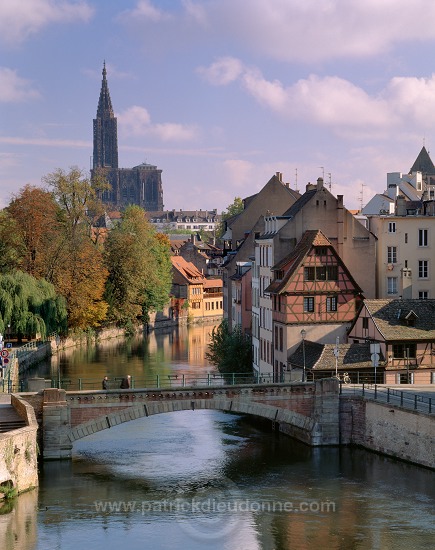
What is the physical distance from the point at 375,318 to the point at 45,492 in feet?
65.8

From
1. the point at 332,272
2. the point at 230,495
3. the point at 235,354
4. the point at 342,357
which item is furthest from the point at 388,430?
the point at 235,354

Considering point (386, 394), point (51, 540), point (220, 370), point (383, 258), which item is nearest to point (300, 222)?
point (383, 258)

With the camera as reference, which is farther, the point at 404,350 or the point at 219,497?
the point at 404,350

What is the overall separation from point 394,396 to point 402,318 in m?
7.81

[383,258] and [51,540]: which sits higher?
[383,258]

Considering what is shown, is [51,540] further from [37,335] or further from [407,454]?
[37,335]

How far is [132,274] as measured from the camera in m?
107

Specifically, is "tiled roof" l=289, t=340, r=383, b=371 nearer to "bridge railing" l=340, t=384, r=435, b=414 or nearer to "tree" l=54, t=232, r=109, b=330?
"bridge railing" l=340, t=384, r=435, b=414

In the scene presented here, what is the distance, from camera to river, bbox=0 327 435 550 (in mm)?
36969

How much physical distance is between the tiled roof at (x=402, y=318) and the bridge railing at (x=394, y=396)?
3.37 m

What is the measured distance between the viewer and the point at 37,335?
297 ft

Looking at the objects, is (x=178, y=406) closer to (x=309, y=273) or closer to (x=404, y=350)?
(x=404, y=350)

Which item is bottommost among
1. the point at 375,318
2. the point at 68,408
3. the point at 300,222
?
the point at 68,408

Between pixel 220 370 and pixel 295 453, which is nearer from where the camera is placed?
pixel 295 453
